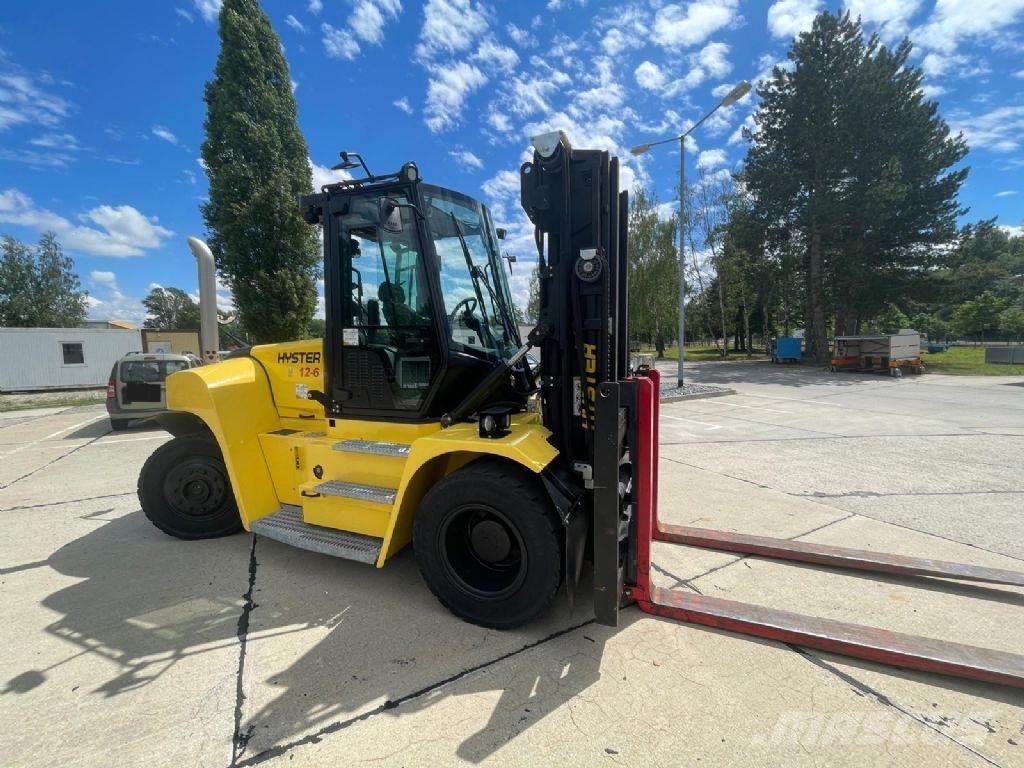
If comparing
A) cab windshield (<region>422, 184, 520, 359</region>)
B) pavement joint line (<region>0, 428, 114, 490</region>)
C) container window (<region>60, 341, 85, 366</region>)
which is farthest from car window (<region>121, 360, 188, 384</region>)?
container window (<region>60, 341, 85, 366</region>)

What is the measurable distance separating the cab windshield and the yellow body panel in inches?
27.8

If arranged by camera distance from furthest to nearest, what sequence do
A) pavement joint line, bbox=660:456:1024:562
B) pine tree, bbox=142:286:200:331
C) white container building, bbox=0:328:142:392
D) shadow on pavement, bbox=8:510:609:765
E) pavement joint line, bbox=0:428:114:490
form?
pine tree, bbox=142:286:200:331 < white container building, bbox=0:328:142:392 < pavement joint line, bbox=0:428:114:490 < pavement joint line, bbox=660:456:1024:562 < shadow on pavement, bbox=8:510:609:765

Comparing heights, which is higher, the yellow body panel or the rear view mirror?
the rear view mirror

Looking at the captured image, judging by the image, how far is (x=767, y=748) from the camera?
6.94ft

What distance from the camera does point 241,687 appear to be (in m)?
2.53

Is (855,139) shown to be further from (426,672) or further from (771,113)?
(426,672)

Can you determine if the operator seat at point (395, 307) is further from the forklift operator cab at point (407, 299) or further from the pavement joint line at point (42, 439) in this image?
the pavement joint line at point (42, 439)

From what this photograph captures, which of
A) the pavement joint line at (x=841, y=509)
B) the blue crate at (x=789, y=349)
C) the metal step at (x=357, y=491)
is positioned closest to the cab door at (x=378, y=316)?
the metal step at (x=357, y=491)

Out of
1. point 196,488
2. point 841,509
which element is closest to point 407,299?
point 196,488

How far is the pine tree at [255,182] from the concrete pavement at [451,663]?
13.8 metres

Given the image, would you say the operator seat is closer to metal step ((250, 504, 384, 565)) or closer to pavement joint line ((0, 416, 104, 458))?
metal step ((250, 504, 384, 565))

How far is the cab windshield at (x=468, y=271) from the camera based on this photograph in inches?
137

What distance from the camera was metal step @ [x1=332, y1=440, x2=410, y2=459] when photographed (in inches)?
134

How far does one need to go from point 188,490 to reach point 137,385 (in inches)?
308
